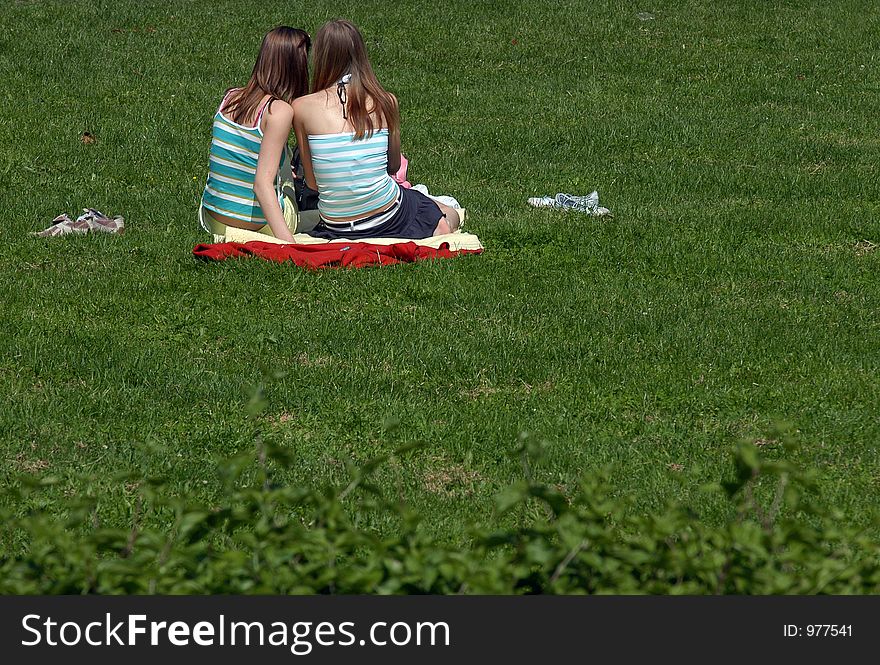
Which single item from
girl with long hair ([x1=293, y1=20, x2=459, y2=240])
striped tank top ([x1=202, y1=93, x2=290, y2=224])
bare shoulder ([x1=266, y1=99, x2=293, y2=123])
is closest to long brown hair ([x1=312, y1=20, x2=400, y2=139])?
girl with long hair ([x1=293, y1=20, x2=459, y2=240])

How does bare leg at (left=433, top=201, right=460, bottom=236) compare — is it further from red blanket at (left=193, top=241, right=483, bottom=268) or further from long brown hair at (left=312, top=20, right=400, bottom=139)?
long brown hair at (left=312, top=20, right=400, bottom=139)

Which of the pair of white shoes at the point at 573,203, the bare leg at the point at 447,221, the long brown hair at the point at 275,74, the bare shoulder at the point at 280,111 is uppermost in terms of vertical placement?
the long brown hair at the point at 275,74

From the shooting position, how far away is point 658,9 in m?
18.3

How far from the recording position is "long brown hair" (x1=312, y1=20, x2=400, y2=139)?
311 inches

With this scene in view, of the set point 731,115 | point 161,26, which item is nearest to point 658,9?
point 731,115

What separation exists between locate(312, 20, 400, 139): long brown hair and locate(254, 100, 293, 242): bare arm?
0.42 metres

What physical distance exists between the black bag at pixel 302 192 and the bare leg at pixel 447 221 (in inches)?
36.6

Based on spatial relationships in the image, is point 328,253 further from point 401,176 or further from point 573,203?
point 573,203

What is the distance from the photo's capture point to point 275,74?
316 inches

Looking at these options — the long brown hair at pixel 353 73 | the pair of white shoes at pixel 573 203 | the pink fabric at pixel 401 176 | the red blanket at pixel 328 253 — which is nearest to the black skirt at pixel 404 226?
the pink fabric at pixel 401 176

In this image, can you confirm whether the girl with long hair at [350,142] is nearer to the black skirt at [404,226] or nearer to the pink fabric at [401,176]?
the black skirt at [404,226]

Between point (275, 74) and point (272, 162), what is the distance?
627mm

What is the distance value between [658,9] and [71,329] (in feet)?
45.5

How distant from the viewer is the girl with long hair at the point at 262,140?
7.92 metres
